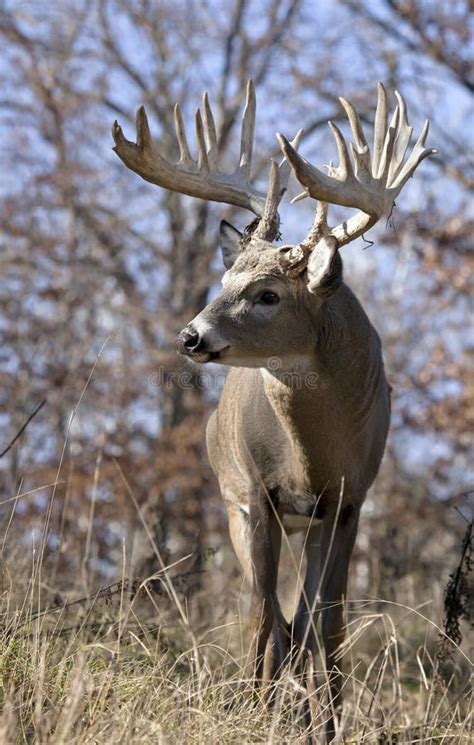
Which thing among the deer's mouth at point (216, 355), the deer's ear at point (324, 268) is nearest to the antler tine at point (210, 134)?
the deer's ear at point (324, 268)

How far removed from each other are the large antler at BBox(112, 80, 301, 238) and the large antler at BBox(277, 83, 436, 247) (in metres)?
0.34

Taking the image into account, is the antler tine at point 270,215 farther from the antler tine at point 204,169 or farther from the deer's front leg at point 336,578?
the deer's front leg at point 336,578

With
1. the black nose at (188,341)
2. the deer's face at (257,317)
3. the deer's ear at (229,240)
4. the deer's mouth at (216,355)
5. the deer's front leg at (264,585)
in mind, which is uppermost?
the deer's ear at (229,240)

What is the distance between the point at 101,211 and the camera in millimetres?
16047

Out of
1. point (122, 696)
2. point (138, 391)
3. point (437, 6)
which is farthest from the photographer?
point (138, 391)

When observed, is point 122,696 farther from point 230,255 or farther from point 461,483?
point 461,483

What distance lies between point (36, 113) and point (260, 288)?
11630 mm

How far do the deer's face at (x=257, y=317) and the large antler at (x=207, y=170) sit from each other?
1.21 ft

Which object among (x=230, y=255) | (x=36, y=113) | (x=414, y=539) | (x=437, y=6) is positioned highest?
(x=437, y=6)

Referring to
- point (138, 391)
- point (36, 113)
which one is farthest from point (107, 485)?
point (36, 113)

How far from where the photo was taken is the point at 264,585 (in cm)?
581

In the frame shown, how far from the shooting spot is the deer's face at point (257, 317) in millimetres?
5520

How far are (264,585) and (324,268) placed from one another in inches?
61.3

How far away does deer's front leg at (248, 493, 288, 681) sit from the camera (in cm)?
573
